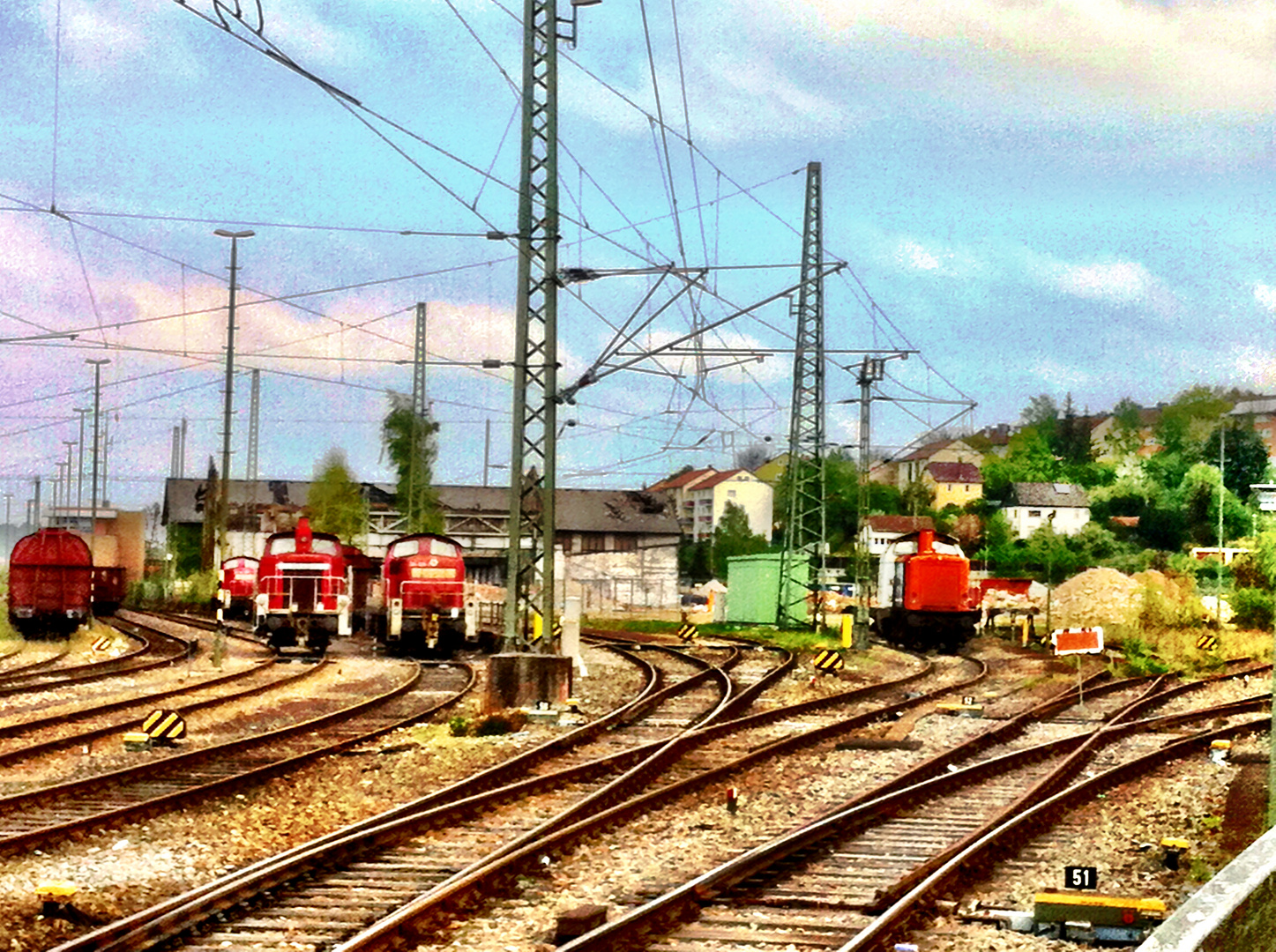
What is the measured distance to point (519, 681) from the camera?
72.6 feet

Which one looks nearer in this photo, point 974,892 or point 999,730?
point 974,892

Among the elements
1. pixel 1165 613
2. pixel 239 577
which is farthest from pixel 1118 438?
pixel 239 577

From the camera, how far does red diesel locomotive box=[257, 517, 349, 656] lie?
120 ft

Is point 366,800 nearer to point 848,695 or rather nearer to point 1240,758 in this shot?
point 1240,758

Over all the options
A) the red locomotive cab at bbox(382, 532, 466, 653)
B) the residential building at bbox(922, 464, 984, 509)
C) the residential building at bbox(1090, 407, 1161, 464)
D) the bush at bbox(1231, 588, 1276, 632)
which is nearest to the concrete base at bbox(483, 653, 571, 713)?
the red locomotive cab at bbox(382, 532, 466, 653)

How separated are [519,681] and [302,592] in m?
15.8

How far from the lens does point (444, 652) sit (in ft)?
126

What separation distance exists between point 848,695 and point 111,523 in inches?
2430

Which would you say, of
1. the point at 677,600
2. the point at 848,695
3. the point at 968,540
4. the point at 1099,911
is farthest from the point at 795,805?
the point at 968,540

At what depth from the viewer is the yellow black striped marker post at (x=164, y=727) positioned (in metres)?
18.8

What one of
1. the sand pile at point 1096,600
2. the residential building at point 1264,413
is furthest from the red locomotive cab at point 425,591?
the residential building at point 1264,413

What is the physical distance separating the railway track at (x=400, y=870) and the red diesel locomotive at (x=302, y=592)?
67.4 feet

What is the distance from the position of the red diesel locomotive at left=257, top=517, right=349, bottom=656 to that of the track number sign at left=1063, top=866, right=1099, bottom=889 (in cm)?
2739

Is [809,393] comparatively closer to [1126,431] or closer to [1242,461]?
[1242,461]
